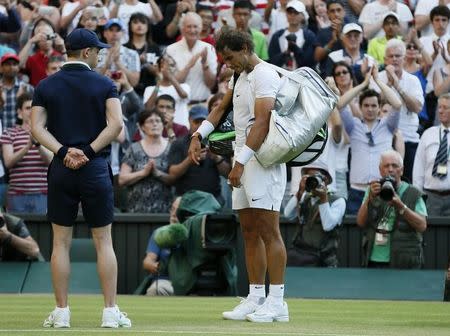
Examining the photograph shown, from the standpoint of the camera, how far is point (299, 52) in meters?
18.7

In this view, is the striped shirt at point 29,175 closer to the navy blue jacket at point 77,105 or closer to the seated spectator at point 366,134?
the seated spectator at point 366,134

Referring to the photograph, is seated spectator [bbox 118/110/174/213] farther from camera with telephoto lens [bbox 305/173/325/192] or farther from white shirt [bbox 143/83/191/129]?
camera with telephoto lens [bbox 305/173/325/192]

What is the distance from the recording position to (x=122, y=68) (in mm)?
18375

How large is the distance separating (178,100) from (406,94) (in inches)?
126

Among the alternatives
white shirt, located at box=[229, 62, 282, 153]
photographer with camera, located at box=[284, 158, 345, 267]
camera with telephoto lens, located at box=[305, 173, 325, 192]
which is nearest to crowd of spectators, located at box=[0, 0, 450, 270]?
photographer with camera, located at box=[284, 158, 345, 267]

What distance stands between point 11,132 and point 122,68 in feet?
8.45

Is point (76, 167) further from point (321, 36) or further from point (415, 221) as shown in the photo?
point (321, 36)

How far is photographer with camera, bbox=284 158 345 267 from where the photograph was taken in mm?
14344

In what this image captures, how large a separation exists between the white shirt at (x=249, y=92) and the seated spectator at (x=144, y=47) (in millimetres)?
8733

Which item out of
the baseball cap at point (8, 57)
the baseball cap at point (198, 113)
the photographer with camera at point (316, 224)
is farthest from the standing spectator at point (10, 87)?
the photographer with camera at point (316, 224)

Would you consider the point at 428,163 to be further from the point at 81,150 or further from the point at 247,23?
the point at 81,150

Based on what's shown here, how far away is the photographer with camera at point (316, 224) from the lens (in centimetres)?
1434

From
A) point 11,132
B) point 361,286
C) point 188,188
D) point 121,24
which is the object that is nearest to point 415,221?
point 361,286

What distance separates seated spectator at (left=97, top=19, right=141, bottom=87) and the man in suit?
29.5 ft
